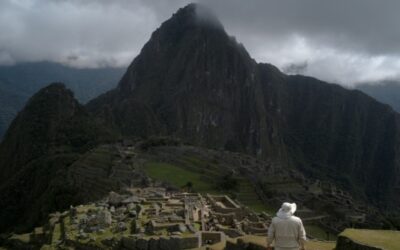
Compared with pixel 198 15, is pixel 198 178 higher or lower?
lower

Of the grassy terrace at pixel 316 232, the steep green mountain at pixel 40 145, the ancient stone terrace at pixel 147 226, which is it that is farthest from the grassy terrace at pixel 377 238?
the steep green mountain at pixel 40 145

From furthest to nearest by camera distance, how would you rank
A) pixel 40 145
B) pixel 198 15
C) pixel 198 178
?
pixel 198 15 → pixel 40 145 → pixel 198 178

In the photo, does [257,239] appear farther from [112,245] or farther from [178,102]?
[178,102]

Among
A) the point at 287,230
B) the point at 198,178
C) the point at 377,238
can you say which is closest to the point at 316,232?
the point at 198,178

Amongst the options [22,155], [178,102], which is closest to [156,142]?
[22,155]

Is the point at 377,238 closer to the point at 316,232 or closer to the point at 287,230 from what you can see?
the point at 287,230
